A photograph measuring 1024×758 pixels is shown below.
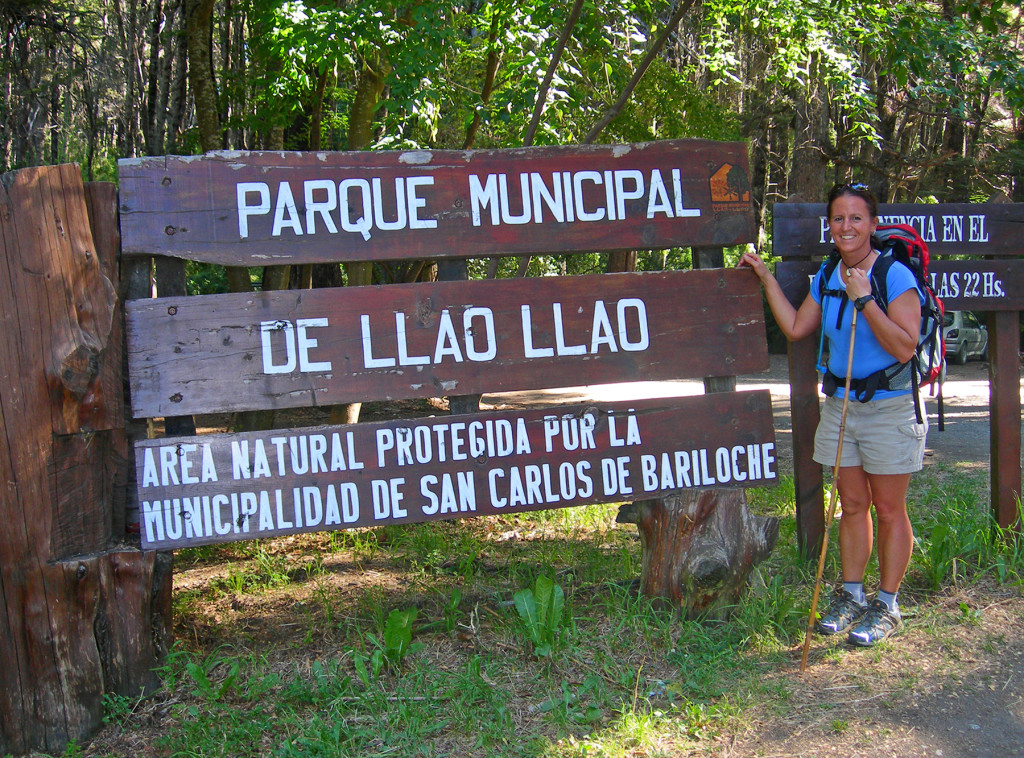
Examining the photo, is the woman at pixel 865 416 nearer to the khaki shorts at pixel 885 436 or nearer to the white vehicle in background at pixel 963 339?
the khaki shorts at pixel 885 436

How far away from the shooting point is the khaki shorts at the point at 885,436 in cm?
331

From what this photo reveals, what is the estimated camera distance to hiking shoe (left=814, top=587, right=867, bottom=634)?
11.2ft

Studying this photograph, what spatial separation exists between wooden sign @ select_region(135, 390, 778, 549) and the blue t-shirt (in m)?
0.33

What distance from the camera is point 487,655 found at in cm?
324

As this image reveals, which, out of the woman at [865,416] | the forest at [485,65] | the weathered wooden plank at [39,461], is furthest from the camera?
the forest at [485,65]

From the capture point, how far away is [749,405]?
11.6 ft

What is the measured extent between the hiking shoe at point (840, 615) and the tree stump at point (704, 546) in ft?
1.20

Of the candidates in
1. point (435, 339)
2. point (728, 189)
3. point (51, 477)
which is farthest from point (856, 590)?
point (51, 477)

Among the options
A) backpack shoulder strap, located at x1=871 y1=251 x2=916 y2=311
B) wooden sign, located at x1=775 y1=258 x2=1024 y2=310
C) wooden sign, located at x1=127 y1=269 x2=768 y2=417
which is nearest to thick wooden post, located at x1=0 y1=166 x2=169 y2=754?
wooden sign, located at x1=127 y1=269 x2=768 y2=417

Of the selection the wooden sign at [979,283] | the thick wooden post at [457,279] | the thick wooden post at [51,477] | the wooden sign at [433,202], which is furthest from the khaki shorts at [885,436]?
the thick wooden post at [51,477]

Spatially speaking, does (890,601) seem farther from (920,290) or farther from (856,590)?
(920,290)

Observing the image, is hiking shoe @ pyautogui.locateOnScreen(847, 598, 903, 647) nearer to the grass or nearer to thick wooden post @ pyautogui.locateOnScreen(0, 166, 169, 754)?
the grass

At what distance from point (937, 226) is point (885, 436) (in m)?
1.53

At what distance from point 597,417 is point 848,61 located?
615 centimetres
